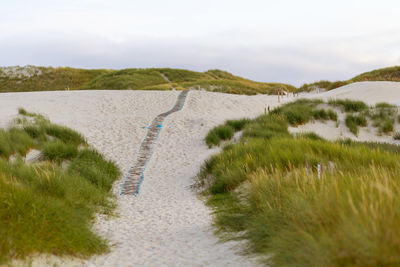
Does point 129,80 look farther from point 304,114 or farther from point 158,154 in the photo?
point 158,154

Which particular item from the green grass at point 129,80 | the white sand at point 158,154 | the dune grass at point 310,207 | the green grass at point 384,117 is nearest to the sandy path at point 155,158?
the white sand at point 158,154

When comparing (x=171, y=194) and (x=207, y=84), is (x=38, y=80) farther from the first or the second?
(x=171, y=194)

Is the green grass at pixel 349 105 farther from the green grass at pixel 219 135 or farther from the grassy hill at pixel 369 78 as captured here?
the grassy hill at pixel 369 78

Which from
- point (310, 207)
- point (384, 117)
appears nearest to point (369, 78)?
point (384, 117)

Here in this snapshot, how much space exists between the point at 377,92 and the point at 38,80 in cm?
4365

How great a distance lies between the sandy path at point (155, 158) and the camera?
5090 mm

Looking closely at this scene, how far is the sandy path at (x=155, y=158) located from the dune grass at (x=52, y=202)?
249 mm

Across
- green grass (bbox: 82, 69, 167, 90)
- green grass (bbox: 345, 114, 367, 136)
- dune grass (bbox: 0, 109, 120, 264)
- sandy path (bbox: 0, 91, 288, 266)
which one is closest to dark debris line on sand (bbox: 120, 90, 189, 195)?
sandy path (bbox: 0, 91, 288, 266)

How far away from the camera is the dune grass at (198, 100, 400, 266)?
103 inches

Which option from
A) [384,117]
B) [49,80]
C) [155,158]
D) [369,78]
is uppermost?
[49,80]

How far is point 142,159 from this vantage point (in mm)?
12641

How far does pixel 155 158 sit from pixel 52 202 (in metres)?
7.92

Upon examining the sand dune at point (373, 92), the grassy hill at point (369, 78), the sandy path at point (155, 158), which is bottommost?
the sandy path at point (155, 158)

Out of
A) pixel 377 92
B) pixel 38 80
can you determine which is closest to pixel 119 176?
pixel 377 92
